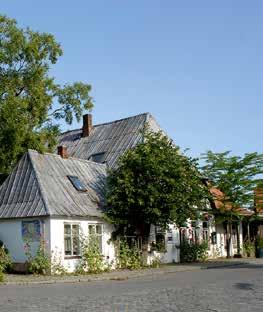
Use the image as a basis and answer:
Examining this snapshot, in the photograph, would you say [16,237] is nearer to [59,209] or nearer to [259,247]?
[59,209]

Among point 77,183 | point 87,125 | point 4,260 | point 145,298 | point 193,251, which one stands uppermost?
point 87,125

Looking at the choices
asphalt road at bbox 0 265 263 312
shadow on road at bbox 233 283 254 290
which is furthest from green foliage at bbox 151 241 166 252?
shadow on road at bbox 233 283 254 290

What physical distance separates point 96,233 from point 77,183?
307 cm

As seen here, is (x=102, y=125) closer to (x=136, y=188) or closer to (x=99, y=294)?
(x=136, y=188)

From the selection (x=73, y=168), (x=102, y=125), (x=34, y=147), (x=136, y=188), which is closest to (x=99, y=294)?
(x=136, y=188)

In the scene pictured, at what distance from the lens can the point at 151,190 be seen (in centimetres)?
2869

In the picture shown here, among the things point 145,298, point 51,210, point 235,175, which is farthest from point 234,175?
point 145,298

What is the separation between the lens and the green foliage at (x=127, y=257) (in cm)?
2867

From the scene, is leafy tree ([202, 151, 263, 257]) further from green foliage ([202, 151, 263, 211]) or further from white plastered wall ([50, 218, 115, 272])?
white plastered wall ([50, 218, 115, 272])

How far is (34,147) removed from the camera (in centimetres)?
3341

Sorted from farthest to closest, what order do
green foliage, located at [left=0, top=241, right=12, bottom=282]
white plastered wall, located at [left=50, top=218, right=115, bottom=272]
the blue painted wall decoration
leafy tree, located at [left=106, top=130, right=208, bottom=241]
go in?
1. leafy tree, located at [left=106, top=130, right=208, bottom=241]
2. the blue painted wall decoration
3. white plastered wall, located at [left=50, top=218, right=115, bottom=272]
4. green foliage, located at [left=0, top=241, right=12, bottom=282]

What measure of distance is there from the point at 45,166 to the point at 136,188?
4961mm

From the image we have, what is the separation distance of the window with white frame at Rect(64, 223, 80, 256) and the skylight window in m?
2.80

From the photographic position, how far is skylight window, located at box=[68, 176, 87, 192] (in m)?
29.2
